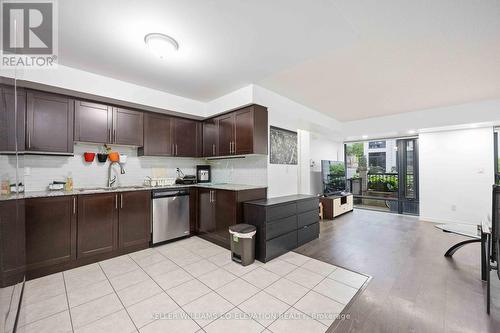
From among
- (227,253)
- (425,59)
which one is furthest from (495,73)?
(227,253)

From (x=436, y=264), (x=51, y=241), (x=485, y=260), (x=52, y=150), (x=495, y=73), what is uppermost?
(x=495, y=73)

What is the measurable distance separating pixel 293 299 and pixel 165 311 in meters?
1.19

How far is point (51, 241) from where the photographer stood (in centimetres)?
237

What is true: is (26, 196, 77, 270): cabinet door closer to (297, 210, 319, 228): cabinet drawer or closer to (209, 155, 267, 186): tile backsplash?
(209, 155, 267, 186): tile backsplash

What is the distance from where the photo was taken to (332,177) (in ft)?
18.2

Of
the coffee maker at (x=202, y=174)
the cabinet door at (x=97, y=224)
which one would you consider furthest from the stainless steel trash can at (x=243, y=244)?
the coffee maker at (x=202, y=174)

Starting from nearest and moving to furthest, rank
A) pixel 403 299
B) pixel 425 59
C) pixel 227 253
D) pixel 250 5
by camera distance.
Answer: pixel 250 5 → pixel 403 299 → pixel 425 59 → pixel 227 253

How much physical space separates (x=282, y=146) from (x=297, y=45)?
1930 mm

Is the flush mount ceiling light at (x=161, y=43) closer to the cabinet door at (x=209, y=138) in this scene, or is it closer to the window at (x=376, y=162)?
the cabinet door at (x=209, y=138)

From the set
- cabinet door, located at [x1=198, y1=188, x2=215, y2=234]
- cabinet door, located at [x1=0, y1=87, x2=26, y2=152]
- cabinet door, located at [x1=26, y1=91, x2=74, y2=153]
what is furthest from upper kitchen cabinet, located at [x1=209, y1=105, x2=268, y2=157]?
cabinet door, located at [x1=0, y1=87, x2=26, y2=152]

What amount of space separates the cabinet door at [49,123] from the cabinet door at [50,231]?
28.6 inches

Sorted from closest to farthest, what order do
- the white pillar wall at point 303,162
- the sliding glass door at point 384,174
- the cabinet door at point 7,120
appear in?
the cabinet door at point 7,120 < the white pillar wall at point 303,162 < the sliding glass door at point 384,174

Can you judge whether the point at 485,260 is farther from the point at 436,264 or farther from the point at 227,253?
the point at 227,253

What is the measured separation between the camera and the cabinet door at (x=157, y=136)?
3.44m
